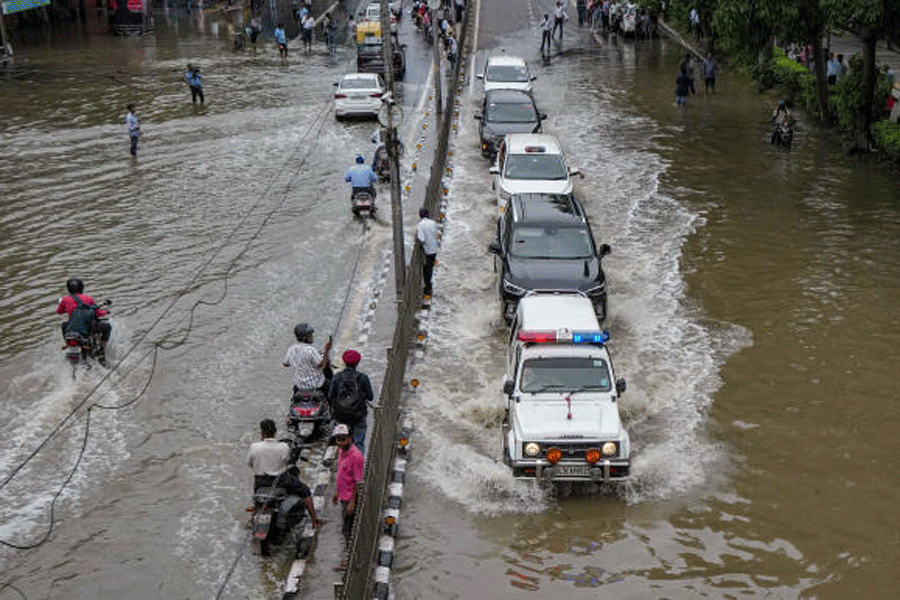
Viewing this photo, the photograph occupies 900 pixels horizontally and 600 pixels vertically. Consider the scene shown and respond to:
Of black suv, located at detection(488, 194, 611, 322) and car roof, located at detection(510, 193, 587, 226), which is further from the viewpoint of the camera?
car roof, located at detection(510, 193, 587, 226)

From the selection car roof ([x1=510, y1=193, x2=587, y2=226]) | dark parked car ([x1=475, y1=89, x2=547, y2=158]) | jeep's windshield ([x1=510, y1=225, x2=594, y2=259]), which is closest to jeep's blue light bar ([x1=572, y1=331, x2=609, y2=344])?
jeep's windshield ([x1=510, y1=225, x2=594, y2=259])

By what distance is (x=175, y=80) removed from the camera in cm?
4041

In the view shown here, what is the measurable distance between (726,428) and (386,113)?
742 cm

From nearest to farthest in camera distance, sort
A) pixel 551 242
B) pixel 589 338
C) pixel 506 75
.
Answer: pixel 589 338
pixel 551 242
pixel 506 75

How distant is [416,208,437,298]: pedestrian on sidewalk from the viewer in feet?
64.1

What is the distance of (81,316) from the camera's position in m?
16.8

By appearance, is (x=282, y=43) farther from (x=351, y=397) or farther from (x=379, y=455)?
(x=379, y=455)

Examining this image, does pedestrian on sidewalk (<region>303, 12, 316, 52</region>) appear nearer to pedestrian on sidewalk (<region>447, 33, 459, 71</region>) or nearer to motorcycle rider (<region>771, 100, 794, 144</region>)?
pedestrian on sidewalk (<region>447, 33, 459, 71</region>)

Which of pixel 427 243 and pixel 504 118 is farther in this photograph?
pixel 504 118

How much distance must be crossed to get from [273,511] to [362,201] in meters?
12.7

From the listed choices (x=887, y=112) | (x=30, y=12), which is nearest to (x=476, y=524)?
(x=887, y=112)

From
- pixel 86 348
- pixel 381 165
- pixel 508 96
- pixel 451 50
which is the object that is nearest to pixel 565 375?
pixel 86 348

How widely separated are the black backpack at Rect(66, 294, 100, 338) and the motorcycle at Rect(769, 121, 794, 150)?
20232mm

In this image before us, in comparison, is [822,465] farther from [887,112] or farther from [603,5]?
[603,5]
